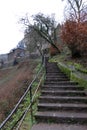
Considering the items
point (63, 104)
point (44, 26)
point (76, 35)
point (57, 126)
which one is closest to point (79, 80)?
point (63, 104)

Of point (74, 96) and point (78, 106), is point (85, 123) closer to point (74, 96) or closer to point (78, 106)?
point (78, 106)

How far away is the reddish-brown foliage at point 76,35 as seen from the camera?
1396 centimetres

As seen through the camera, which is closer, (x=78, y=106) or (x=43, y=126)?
(x=43, y=126)

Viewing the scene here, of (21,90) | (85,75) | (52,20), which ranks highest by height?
(52,20)

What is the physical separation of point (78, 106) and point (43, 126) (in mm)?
1411

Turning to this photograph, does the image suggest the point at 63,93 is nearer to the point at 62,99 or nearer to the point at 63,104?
the point at 62,99

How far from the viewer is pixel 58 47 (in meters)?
28.1

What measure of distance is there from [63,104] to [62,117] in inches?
36.1

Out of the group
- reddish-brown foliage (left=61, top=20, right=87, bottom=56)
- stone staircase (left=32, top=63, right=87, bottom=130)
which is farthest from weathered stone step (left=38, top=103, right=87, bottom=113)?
reddish-brown foliage (left=61, top=20, right=87, bottom=56)

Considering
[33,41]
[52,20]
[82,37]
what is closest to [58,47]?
[52,20]

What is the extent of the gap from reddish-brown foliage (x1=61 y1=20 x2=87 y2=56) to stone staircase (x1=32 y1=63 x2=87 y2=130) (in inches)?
215

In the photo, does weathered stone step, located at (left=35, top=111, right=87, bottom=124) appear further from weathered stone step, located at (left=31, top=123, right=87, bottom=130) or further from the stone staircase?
weathered stone step, located at (left=31, top=123, right=87, bottom=130)

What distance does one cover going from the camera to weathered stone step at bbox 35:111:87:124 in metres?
6.17

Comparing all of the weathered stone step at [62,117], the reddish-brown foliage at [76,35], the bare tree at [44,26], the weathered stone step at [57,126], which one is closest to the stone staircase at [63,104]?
the weathered stone step at [62,117]
